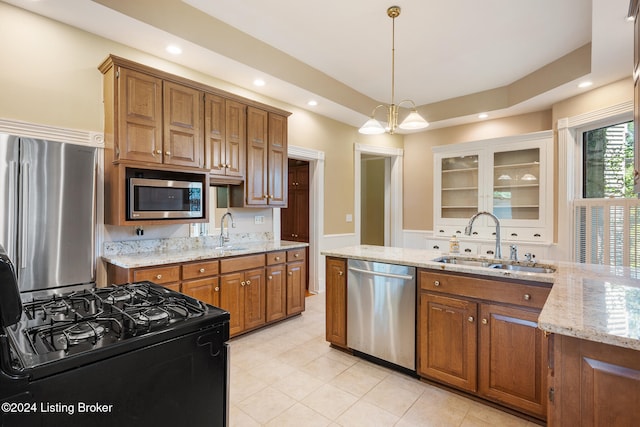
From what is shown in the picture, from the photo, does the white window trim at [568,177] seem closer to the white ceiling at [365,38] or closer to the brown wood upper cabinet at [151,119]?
the white ceiling at [365,38]

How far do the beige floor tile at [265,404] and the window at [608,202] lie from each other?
3399mm

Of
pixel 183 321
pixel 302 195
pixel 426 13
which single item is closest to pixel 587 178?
pixel 426 13

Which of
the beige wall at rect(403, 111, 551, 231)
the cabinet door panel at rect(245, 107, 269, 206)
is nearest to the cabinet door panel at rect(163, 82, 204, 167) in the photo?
the cabinet door panel at rect(245, 107, 269, 206)

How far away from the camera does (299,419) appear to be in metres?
1.99

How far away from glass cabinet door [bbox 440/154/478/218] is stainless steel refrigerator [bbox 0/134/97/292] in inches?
183

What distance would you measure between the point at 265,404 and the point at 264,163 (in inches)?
98.2

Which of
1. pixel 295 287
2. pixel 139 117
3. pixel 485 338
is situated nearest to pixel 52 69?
pixel 139 117

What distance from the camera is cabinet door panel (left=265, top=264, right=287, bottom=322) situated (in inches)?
135

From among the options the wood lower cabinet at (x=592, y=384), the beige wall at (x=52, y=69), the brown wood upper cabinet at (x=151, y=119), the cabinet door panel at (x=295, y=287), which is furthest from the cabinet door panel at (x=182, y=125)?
the wood lower cabinet at (x=592, y=384)

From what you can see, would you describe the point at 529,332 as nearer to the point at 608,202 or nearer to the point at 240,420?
the point at 240,420

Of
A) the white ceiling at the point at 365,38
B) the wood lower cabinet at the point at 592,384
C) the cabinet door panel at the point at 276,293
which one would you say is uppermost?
the white ceiling at the point at 365,38

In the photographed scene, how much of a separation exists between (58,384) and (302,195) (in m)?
4.35

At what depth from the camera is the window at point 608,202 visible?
303 centimetres

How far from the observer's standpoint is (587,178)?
3.80m
